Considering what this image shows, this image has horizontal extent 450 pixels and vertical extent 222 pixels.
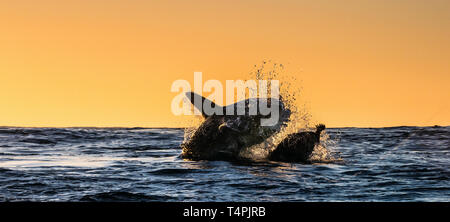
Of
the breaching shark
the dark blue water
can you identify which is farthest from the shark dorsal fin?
the dark blue water

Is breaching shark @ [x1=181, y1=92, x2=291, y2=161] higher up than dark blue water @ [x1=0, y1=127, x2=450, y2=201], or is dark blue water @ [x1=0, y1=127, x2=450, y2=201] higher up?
breaching shark @ [x1=181, y1=92, x2=291, y2=161]

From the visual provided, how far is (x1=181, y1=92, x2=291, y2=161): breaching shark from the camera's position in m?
19.8

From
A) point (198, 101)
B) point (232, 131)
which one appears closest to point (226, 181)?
point (232, 131)

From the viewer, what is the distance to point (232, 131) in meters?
19.5

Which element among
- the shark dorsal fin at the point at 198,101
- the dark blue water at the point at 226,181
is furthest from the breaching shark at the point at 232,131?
the dark blue water at the point at 226,181

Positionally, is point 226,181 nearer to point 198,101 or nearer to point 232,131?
point 232,131

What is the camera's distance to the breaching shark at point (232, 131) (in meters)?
19.8

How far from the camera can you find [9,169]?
705 inches

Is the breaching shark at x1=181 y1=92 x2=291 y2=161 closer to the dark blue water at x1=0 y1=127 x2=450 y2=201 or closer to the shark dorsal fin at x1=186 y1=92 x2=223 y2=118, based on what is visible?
the shark dorsal fin at x1=186 y1=92 x2=223 y2=118
